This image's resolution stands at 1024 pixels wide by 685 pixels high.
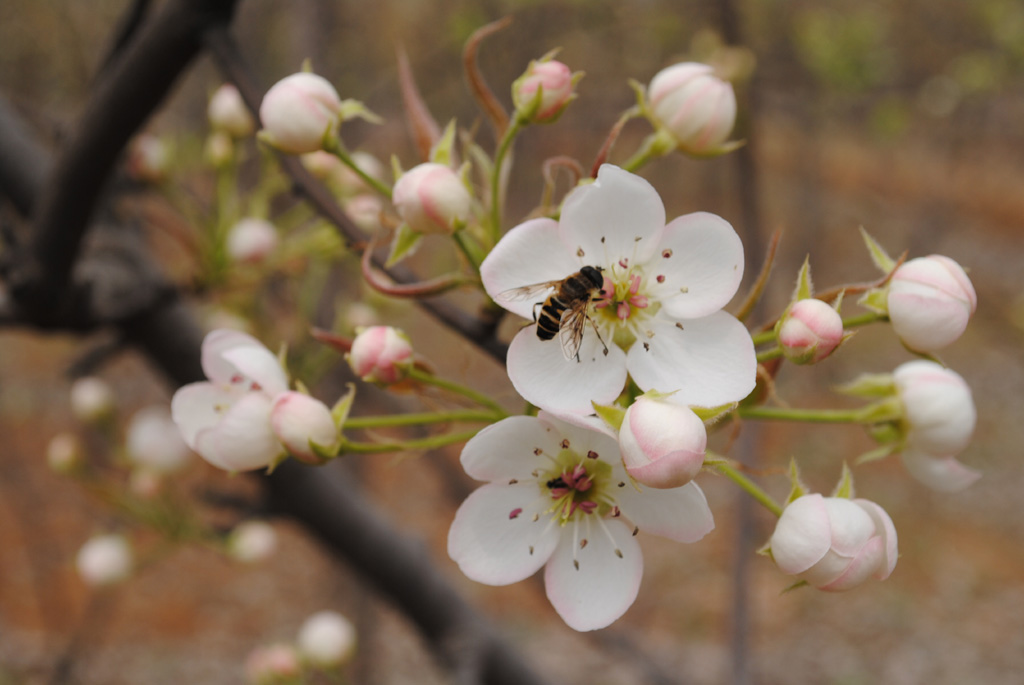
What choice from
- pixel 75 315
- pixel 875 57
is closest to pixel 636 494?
pixel 75 315

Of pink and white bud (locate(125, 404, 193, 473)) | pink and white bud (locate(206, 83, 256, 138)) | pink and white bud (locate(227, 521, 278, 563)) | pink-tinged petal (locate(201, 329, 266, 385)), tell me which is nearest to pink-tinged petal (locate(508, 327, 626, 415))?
pink-tinged petal (locate(201, 329, 266, 385))

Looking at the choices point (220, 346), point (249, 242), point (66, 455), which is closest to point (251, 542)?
point (66, 455)

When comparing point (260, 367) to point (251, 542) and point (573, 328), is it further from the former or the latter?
point (251, 542)

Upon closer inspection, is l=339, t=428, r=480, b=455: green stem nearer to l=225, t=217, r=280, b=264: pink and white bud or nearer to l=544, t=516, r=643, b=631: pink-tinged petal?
l=544, t=516, r=643, b=631: pink-tinged petal

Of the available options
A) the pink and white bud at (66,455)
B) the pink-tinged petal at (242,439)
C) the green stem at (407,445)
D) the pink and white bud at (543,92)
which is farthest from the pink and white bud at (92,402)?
the pink and white bud at (543,92)

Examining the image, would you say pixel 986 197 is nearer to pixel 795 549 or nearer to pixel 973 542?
pixel 973 542

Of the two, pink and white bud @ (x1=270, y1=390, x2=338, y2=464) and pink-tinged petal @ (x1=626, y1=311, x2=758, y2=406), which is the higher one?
pink-tinged petal @ (x1=626, y1=311, x2=758, y2=406)
